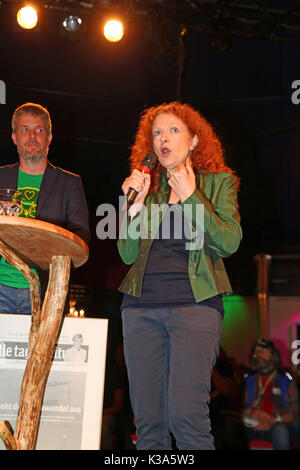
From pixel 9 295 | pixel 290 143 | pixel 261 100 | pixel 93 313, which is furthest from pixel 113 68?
pixel 9 295

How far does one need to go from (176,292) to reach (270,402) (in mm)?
3015

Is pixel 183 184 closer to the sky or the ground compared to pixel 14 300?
closer to the sky

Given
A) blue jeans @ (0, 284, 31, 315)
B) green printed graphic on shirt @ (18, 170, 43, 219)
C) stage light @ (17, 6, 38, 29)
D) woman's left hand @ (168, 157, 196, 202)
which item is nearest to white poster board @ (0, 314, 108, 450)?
blue jeans @ (0, 284, 31, 315)

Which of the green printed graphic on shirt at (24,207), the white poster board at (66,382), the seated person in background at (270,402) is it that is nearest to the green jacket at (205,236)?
the white poster board at (66,382)

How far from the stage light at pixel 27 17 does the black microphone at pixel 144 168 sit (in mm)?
3111

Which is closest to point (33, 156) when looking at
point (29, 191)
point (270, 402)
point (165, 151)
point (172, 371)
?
point (29, 191)

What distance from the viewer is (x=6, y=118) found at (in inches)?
225

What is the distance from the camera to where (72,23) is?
4613mm

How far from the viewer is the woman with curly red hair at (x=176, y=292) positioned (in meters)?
1.67

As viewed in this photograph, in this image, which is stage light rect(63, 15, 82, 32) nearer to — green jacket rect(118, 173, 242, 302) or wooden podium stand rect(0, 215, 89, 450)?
green jacket rect(118, 173, 242, 302)

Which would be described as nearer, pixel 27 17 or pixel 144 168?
pixel 144 168

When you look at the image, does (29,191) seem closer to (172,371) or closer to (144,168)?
(144,168)

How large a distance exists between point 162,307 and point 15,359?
0.62 metres
